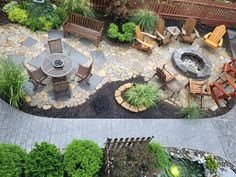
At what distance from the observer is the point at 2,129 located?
9.41m

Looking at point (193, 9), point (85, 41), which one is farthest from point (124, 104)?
point (193, 9)

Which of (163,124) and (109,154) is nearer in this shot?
(109,154)

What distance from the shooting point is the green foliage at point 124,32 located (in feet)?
40.9

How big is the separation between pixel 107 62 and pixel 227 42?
20.1 feet

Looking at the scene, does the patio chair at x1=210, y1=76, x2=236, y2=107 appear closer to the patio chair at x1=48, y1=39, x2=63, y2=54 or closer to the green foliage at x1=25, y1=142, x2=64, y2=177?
the patio chair at x1=48, y1=39, x2=63, y2=54

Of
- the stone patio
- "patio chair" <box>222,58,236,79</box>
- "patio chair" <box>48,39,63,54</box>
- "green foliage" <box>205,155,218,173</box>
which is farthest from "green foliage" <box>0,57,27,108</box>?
"patio chair" <box>222,58,236,79</box>

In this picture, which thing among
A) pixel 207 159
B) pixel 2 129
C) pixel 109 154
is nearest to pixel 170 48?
pixel 207 159

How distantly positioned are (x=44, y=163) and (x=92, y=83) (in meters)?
4.04

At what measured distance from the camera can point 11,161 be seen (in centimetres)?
782

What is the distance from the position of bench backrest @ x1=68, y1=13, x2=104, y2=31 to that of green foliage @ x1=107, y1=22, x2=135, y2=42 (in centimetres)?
49

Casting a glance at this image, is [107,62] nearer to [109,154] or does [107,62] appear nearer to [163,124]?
[163,124]

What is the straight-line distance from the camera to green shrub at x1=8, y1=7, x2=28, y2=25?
12.2m

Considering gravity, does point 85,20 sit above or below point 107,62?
above

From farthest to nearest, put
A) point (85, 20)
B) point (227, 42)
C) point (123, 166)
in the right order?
point (227, 42) → point (85, 20) → point (123, 166)
